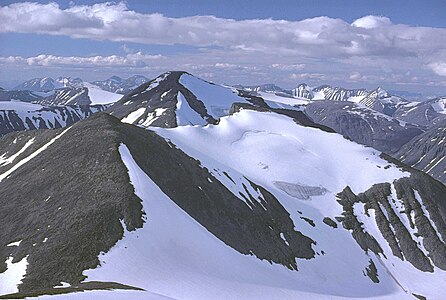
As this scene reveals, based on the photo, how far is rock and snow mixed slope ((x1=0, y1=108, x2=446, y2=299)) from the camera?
46750 mm

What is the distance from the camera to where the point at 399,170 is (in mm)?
113438

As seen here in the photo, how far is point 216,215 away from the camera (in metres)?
69.4

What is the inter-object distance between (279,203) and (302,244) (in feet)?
46.8

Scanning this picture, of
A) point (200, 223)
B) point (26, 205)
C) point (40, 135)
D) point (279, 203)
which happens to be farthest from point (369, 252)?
point (40, 135)

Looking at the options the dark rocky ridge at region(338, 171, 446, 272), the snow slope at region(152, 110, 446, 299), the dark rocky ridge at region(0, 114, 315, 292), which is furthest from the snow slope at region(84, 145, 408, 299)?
the dark rocky ridge at region(338, 171, 446, 272)

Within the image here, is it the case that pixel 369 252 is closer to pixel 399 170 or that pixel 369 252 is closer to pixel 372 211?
pixel 372 211

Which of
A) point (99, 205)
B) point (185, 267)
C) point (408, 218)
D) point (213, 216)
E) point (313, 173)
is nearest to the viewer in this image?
point (185, 267)

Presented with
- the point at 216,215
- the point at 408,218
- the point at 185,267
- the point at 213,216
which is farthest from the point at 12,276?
the point at 408,218

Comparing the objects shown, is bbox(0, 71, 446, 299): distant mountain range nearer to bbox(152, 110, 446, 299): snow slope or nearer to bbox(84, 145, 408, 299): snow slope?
bbox(84, 145, 408, 299): snow slope

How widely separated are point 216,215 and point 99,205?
71.2ft

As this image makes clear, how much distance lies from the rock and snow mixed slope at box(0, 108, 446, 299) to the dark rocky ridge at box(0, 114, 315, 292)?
23cm

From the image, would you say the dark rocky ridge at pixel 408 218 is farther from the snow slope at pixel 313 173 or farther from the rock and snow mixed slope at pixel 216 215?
the snow slope at pixel 313 173

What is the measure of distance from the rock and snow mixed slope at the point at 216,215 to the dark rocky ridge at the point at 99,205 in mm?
235

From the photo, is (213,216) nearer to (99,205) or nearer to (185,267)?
(185,267)
